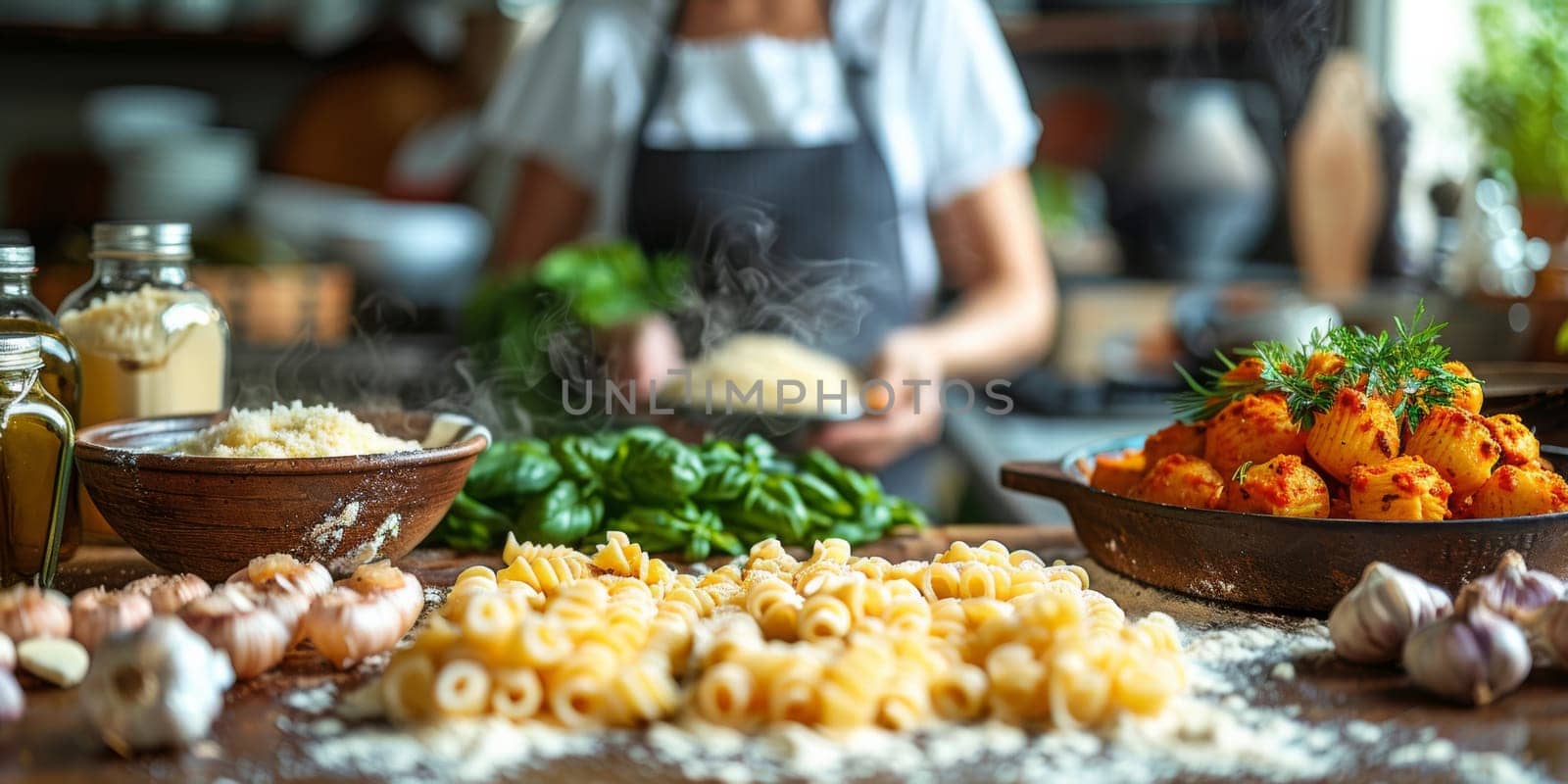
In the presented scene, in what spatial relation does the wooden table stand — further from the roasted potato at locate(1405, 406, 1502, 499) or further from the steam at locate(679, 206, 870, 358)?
the steam at locate(679, 206, 870, 358)

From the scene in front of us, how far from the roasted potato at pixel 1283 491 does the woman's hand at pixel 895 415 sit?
0.78 m

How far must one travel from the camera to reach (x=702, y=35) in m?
2.58

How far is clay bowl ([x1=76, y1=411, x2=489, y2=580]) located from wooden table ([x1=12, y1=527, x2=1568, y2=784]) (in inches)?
5.8

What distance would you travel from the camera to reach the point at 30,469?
3.59ft

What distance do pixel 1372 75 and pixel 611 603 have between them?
3508mm

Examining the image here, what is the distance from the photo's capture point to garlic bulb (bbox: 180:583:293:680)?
0.92 metres

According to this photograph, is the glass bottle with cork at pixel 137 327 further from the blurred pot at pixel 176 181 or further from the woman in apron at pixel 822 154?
the blurred pot at pixel 176 181

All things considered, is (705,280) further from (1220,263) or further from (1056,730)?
(1220,263)

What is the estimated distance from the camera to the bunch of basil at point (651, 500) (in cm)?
136

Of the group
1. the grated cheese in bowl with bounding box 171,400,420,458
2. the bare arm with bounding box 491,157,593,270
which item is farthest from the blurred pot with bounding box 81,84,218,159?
the grated cheese in bowl with bounding box 171,400,420,458

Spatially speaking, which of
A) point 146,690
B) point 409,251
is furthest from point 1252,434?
point 409,251

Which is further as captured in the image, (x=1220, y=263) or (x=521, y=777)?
(x=1220, y=263)

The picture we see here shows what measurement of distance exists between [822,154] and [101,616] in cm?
177

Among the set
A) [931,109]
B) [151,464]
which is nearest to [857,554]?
[151,464]
